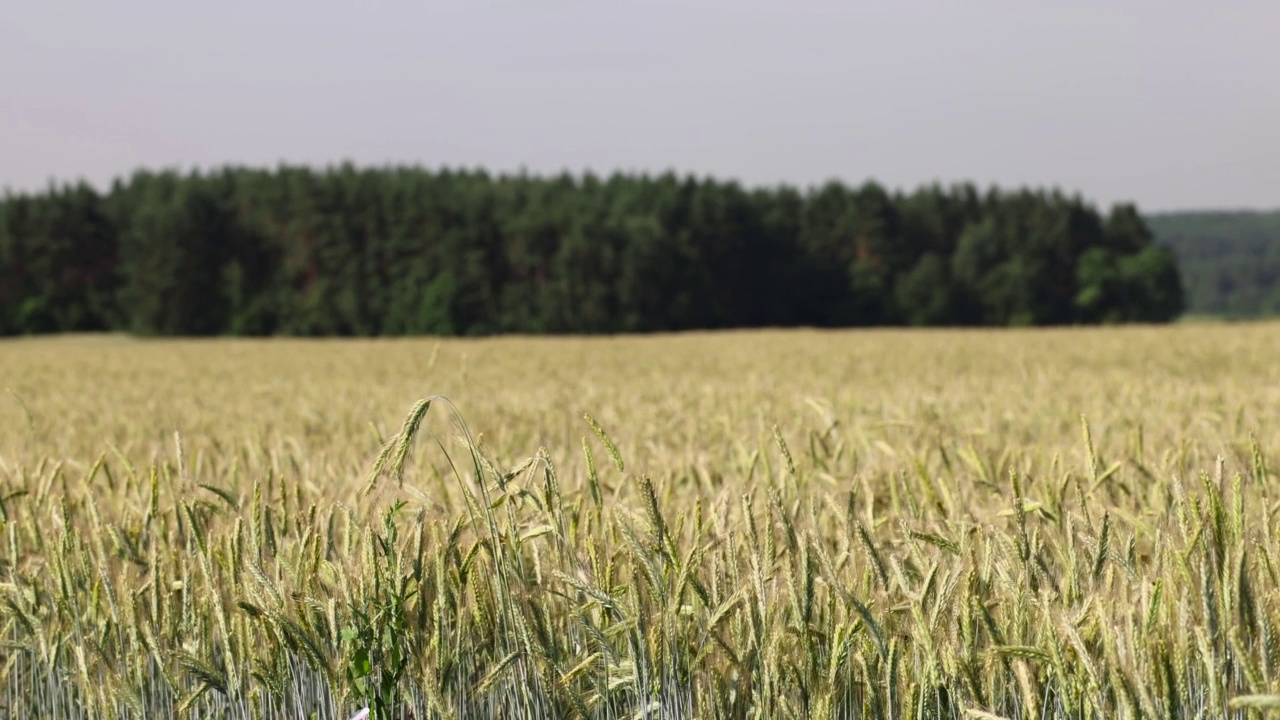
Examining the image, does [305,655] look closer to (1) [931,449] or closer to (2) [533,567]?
(2) [533,567]

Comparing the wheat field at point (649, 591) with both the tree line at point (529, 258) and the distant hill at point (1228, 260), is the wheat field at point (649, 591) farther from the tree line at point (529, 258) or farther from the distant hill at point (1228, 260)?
the distant hill at point (1228, 260)

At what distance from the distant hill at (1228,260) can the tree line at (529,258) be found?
141 ft

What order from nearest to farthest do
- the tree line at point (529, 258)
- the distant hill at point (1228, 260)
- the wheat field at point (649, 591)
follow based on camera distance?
the wheat field at point (649, 591) < the tree line at point (529, 258) < the distant hill at point (1228, 260)

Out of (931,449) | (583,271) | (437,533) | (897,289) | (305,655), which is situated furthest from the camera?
(897,289)

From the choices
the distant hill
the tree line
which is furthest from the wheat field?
the distant hill

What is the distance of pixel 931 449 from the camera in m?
4.20

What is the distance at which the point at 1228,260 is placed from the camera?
143 metres

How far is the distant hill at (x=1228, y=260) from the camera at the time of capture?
4815 inches

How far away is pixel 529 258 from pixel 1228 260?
118002 millimetres

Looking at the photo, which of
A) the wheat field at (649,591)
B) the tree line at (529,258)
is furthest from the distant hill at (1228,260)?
the wheat field at (649,591)

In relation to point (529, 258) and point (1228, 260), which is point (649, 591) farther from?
point (1228, 260)

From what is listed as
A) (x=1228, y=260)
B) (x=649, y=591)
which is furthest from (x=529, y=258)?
(x=1228, y=260)

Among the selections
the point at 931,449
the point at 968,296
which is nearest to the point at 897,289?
the point at 968,296

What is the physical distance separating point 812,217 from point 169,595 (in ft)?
203
